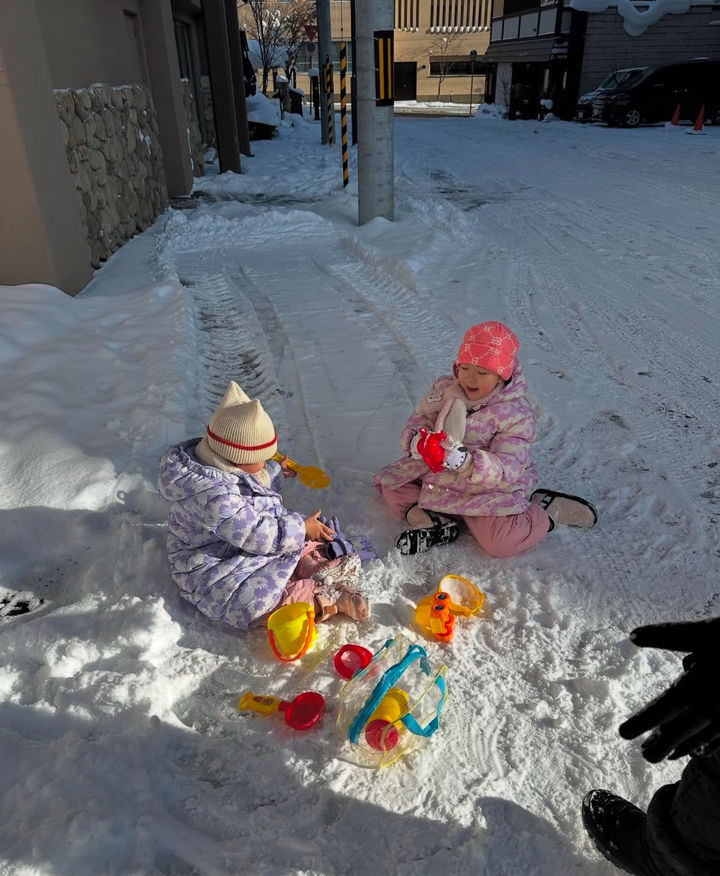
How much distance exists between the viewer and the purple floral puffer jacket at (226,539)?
2.35 m

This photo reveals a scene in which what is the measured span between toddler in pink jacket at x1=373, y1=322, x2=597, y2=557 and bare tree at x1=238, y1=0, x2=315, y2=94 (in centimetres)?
3199

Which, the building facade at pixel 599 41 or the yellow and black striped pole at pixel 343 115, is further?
the building facade at pixel 599 41

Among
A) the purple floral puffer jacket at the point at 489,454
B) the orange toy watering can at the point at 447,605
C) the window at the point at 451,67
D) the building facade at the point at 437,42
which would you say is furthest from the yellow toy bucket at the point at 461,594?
the window at the point at 451,67

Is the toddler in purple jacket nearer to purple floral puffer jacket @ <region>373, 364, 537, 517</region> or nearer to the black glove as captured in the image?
purple floral puffer jacket @ <region>373, 364, 537, 517</region>

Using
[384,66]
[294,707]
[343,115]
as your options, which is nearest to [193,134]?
[343,115]

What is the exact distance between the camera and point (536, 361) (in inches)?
181

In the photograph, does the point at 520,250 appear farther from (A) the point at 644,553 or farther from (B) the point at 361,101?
(A) the point at 644,553

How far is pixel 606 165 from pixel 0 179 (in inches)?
410

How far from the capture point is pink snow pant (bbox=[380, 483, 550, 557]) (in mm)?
2863

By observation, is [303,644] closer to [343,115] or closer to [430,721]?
[430,721]

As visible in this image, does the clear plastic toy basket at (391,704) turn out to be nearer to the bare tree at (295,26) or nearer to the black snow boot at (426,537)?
the black snow boot at (426,537)

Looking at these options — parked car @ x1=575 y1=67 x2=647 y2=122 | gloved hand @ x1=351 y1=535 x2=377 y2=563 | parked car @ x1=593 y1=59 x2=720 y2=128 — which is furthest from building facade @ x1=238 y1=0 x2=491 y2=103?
gloved hand @ x1=351 y1=535 x2=377 y2=563

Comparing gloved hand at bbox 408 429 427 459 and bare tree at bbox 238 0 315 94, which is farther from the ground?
bare tree at bbox 238 0 315 94

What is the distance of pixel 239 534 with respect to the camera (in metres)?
2.39
